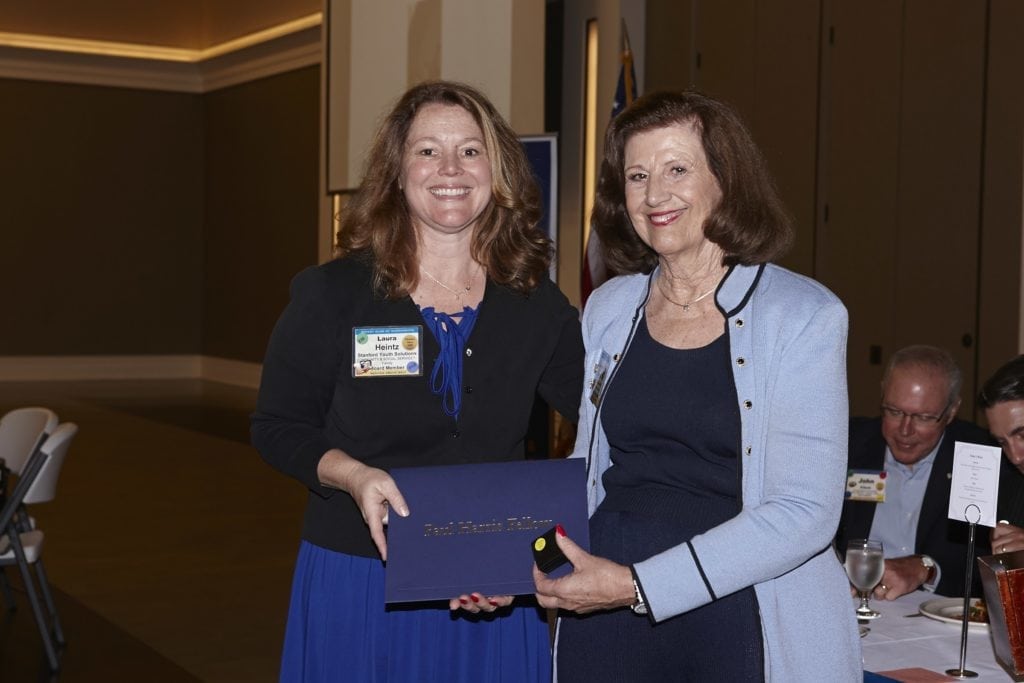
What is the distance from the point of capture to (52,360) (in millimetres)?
17859

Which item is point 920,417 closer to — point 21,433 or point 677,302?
point 677,302

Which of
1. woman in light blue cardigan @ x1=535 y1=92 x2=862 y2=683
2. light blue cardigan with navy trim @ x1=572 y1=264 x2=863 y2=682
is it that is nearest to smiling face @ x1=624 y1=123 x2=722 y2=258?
woman in light blue cardigan @ x1=535 y1=92 x2=862 y2=683

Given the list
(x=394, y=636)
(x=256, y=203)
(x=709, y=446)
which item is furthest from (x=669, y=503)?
(x=256, y=203)

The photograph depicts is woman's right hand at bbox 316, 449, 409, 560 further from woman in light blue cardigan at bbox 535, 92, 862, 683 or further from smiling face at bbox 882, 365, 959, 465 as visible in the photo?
smiling face at bbox 882, 365, 959, 465

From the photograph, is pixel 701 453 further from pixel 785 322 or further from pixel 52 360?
pixel 52 360

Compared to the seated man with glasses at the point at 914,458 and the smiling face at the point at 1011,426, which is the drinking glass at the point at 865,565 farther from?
the seated man with glasses at the point at 914,458

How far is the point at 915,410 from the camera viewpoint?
3.76m

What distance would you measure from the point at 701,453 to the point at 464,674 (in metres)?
0.68

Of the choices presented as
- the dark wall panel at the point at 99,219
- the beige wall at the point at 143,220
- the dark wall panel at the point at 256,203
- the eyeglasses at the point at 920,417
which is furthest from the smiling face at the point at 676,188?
the dark wall panel at the point at 99,219

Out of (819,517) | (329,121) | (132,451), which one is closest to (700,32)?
(329,121)

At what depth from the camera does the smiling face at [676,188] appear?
6.50ft

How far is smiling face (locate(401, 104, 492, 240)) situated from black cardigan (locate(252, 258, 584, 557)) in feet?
0.57

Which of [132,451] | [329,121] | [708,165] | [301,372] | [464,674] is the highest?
[329,121]

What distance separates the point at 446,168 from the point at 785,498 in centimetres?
90
